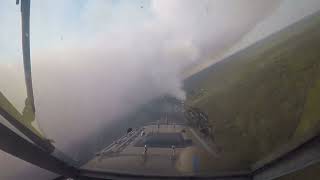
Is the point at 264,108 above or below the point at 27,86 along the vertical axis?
above

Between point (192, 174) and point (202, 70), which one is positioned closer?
point (192, 174)

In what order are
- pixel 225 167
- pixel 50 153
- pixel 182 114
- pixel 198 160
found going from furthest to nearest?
pixel 182 114 < pixel 198 160 < pixel 225 167 < pixel 50 153

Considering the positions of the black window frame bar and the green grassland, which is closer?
the black window frame bar

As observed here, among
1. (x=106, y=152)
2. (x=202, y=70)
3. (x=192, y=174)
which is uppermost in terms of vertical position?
(x=202, y=70)

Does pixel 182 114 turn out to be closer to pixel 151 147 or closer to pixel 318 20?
pixel 151 147

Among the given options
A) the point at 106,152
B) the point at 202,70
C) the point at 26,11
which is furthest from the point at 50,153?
the point at 202,70

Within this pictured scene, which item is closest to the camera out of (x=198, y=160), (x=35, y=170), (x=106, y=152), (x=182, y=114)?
(x=198, y=160)

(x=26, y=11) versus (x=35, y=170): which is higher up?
(x=26, y=11)

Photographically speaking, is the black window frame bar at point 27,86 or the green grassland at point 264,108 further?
the green grassland at point 264,108

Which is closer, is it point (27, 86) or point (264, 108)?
point (27, 86)
